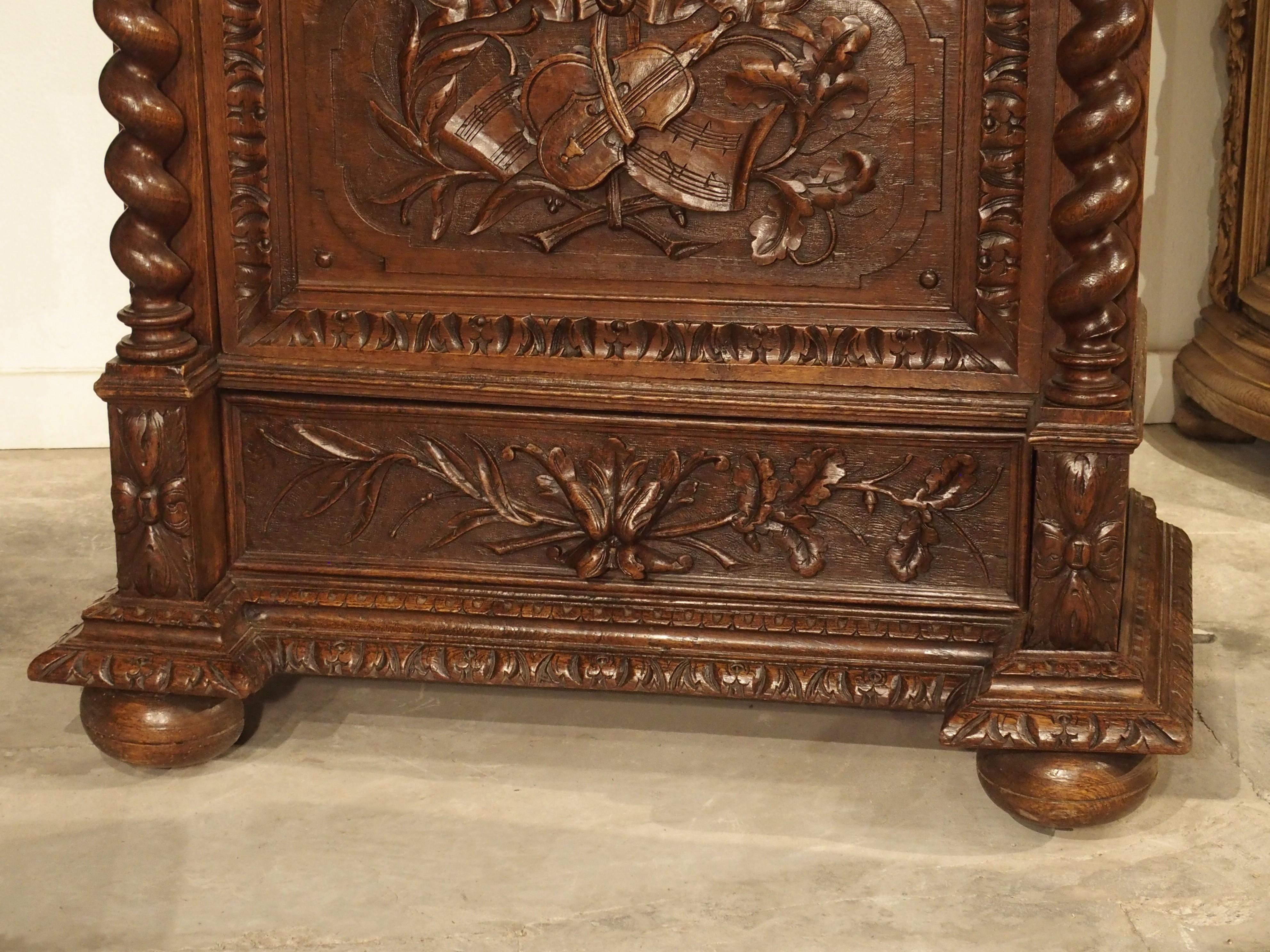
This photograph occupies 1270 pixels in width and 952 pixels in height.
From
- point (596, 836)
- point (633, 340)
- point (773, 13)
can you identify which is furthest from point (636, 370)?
point (596, 836)

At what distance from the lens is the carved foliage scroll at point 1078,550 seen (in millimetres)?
1704

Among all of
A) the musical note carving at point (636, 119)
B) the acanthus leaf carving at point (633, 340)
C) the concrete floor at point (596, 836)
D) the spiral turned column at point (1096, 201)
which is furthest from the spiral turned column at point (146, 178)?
the spiral turned column at point (1096, 201)

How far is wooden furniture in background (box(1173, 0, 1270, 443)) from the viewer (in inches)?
111

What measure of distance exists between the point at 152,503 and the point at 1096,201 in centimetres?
109

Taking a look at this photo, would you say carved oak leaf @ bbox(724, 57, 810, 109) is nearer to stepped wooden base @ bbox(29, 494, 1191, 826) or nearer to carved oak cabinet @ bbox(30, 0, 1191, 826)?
carved oak cabinet @ bbox(30, 0, 1191, 826)

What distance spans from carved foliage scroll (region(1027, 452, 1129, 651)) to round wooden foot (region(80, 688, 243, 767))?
0.95m

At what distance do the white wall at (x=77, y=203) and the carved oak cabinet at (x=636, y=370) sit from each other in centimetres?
118

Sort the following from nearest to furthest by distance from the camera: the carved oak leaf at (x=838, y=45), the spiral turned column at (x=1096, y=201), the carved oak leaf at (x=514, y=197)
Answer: the spiral turned column at (x=1096, y=201) < the carved oak leaf at (x=838, y=45) < the carved oak leaf at (x=514, y=197)

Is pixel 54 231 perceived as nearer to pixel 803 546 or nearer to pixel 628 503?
pixel 628 503

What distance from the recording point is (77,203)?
9.61 ft

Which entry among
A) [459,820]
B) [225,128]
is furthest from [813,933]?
[225,128]

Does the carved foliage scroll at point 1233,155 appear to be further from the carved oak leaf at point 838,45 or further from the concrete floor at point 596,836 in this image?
the carved oak leaf at point 838,45

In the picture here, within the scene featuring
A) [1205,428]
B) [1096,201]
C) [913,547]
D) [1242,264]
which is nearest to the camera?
[1096,201]

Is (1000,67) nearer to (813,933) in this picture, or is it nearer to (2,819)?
(813,933)
